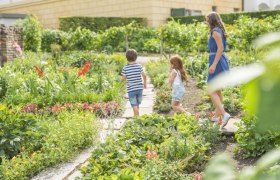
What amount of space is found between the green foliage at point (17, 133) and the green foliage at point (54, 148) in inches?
4.2

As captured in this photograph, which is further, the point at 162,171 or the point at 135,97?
the point at 135,97

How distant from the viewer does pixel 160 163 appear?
15.1 feet

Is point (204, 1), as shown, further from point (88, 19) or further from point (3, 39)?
point (3, 39)

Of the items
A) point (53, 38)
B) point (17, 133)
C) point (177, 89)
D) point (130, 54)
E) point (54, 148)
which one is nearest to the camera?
point (54, 148)

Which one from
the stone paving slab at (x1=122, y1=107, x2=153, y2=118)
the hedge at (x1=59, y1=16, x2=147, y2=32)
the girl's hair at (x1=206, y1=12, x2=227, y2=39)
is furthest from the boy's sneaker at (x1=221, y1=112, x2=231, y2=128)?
the hedge at (x1=59, y1=16, x2=147, y2=32)

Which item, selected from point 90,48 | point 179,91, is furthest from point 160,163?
point 90,48

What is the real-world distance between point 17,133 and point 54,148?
2.30ft

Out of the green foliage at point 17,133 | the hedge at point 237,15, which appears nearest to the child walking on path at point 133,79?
the green foliage at point 17,133

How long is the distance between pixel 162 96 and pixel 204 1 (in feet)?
81.0

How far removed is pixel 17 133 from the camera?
18.8ft

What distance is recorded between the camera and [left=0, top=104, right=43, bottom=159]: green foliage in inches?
220

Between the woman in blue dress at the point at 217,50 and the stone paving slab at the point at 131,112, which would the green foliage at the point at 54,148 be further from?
the woman in blue dress at the point at 217,50

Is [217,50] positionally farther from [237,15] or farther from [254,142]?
[237,15]

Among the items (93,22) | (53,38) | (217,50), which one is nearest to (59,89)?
(217,50)
